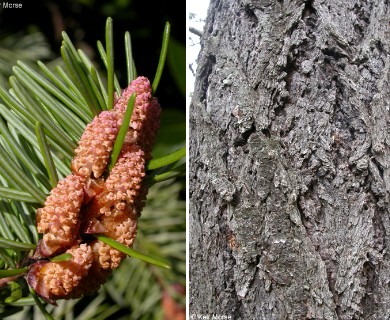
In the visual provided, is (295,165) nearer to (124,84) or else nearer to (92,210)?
(92,210)

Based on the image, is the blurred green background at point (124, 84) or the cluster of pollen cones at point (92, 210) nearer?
the cluster of pollen cones at point (92, 210)

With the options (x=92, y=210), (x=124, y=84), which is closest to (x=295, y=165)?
(x=92, y=210)

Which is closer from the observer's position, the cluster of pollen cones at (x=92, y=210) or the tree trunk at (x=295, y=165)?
the cluster of pollen cones at (x=92, y=210)

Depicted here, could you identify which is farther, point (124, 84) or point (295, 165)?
point (124, 84)

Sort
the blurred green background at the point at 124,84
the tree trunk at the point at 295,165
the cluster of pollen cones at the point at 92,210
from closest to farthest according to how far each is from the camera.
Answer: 1. the cluster of pollen cones at the point at 92,210
2. the tree trunk at the point at 295,165
3. the blurred green background at the point at 124,84

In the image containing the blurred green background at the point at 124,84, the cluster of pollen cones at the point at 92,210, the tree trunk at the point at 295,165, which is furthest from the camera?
the blurred green background at the point at 124,84
